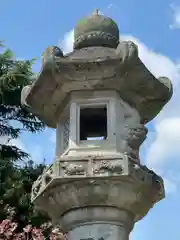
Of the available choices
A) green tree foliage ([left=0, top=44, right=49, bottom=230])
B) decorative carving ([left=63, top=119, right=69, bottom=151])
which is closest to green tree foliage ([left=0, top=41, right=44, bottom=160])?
green tree foliage ([left=0, top=44, right=49, bottom=230])

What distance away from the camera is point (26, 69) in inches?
552

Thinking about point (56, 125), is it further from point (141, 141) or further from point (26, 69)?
point (26, 69)

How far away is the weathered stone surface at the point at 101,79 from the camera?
5992 mm

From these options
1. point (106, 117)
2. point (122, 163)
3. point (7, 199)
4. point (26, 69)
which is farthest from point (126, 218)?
point (26, 69)

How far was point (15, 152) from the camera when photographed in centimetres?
1384

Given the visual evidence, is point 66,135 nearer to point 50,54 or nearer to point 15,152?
point 50,54

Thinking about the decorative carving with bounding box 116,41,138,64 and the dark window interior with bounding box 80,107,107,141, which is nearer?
the decorative carving with bounding box 116,41,138,64

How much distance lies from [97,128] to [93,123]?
0.07 metres

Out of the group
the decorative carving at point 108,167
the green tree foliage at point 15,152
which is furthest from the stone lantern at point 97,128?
the green tree foliage at point 15,152

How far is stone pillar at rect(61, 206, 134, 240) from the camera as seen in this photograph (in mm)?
Result: 5613

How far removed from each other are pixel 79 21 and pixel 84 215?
2.25 m

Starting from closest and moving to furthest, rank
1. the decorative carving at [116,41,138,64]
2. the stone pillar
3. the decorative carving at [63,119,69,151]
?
1. the stone pillar
2. the decorative carving at [116,41,138,64]
3. the decorative carving at [63,119,69,151]

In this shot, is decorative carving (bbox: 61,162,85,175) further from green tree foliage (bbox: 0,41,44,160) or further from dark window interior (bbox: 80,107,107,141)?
green tree foliage (bbox: 0,41,44,160)

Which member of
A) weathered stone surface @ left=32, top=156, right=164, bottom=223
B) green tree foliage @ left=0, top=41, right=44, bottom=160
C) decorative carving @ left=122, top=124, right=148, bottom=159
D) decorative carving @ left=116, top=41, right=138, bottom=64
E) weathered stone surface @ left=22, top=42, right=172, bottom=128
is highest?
green tree foliage @ left=0, top=41, right=44, bottom=160
